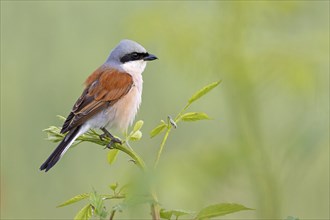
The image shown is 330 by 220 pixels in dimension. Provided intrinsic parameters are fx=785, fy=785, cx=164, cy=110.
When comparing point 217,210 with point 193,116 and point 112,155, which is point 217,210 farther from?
point 112,155

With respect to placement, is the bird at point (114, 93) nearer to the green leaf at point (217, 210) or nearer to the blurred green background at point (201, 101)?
the blurred green background at point (201, 101)

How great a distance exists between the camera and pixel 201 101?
6.69 meters

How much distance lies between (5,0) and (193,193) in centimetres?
411

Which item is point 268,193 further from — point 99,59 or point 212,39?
point 99,59

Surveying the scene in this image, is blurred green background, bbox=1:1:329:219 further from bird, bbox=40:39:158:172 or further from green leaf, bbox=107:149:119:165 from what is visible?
bird, bbox=40:39:158:172

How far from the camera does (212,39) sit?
11.8 ft

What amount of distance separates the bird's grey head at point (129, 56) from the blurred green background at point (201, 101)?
270mm

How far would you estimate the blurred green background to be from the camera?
296cm

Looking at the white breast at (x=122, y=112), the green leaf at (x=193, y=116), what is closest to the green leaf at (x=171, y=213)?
the green leaf at (x=193, y=116)

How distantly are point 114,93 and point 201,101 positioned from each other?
237cm

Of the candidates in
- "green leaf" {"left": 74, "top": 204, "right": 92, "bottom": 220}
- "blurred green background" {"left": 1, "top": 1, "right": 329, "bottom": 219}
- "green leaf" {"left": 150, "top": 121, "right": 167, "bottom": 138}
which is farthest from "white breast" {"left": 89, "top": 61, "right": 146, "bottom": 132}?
"green leaf" {"left": 74, "top": 204, "right": 92, "bottom": 220}

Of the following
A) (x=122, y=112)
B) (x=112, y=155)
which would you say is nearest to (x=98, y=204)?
(x=112, y=155)

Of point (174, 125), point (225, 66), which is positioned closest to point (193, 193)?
point (225, 66)

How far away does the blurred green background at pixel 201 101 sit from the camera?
2.96m
